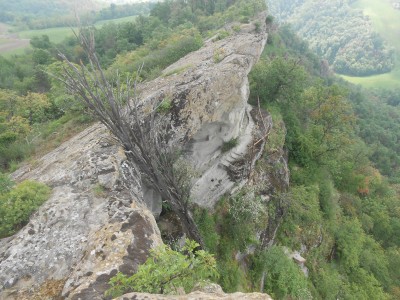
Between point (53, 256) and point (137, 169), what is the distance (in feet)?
14.7

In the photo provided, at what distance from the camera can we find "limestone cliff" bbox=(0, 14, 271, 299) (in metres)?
7.80

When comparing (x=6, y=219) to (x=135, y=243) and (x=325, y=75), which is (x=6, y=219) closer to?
(x=135, y=243)

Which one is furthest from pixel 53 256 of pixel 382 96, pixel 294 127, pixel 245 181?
pixel 382 96

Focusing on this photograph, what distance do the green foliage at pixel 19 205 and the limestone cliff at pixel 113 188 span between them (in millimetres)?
309

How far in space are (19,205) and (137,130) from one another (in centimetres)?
Result: 490

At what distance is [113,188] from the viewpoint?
1005cm

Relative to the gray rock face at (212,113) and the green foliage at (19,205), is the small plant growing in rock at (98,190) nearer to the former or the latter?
the green foliage at (19,205)

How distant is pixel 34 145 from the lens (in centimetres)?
1811

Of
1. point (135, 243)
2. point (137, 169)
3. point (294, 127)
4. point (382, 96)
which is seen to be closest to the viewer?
point (135, 243)

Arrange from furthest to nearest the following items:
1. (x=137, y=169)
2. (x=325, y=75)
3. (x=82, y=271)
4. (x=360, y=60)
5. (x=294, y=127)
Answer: (x=360, y=60)
(x=325, y=75)
(x=294, y=127)
(x=137, y=169)
(x=82, y=271)

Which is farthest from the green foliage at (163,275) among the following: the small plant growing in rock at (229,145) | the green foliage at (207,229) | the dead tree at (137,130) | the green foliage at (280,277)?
the green foliage at (280,277)

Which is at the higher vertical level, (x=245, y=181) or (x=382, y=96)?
(x=245, y=181)

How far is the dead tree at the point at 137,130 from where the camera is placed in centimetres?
1130

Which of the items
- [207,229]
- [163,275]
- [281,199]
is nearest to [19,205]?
[163,275]
